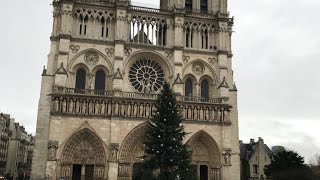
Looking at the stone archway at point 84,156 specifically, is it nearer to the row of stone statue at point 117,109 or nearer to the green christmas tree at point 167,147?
the row of stone statue at point 117,109

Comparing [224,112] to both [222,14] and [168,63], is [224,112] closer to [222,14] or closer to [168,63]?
[168,63]

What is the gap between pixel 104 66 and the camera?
4047 centimetres

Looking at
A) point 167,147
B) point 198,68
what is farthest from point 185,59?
point 167,147

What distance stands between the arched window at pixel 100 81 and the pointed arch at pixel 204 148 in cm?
1017

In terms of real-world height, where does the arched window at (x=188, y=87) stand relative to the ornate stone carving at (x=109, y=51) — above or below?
below

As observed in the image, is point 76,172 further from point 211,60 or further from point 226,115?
point 211,60

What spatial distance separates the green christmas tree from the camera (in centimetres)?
3067

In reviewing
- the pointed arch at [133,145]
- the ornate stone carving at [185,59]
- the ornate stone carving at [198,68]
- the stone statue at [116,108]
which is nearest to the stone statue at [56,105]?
the stone statue at [116,108]

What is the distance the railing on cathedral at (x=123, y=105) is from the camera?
37.5 meters

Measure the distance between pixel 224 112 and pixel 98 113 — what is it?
1259cm

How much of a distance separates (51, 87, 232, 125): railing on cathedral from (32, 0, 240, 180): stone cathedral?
94mm

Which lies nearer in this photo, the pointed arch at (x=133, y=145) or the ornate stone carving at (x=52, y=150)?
the ornate stone carving at (x=52, y=150)

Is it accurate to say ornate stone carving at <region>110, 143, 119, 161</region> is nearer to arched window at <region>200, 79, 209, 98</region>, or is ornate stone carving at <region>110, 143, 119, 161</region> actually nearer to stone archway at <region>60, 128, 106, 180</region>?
stone archway at <region>60, 128, 106, 180</region>

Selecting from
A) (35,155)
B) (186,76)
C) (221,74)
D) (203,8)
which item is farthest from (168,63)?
(35,155)
